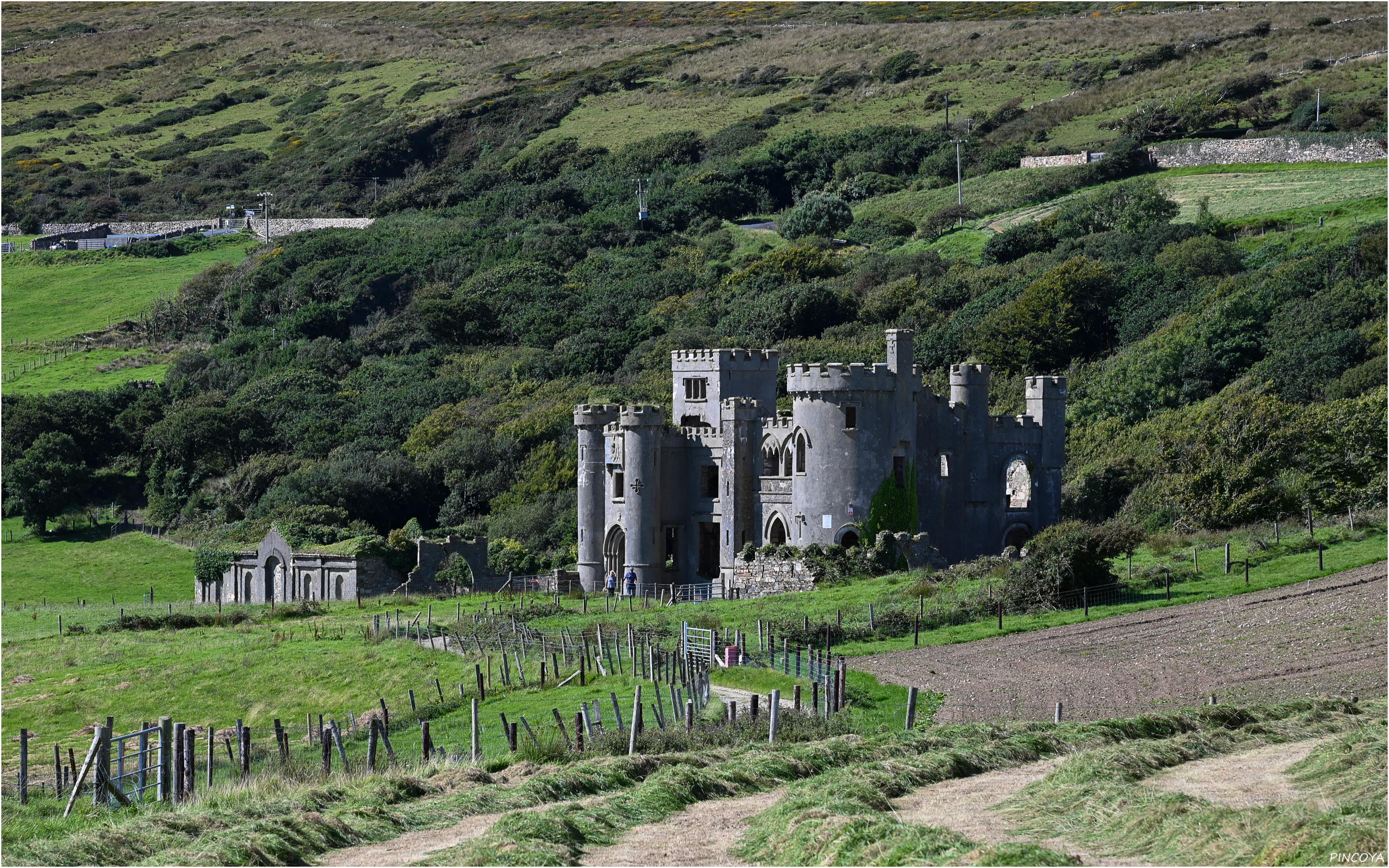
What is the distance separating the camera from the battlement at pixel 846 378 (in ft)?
193

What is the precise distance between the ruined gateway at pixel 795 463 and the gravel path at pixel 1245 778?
30.7 m

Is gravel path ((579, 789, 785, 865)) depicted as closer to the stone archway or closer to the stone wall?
the stone wall

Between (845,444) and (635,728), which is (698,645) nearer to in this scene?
(635,728)

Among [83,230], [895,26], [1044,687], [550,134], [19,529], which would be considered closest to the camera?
[1044,687]

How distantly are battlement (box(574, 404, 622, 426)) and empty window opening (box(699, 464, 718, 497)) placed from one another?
378 cm

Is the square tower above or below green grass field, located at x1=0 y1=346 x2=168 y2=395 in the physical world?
below

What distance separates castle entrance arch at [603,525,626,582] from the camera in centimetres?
6456

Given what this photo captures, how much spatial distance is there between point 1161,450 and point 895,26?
413 feet

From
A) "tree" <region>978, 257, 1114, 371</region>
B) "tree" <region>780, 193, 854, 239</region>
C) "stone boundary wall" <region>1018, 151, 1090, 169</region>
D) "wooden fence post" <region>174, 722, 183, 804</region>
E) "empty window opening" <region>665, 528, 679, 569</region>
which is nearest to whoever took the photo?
"wooden fence post" <region>174, 722, 183, 804</region>

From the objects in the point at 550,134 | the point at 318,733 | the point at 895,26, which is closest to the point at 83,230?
the point at 550,134

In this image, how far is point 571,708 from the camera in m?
36.8

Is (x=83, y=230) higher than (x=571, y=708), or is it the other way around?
(x=83, y=230)

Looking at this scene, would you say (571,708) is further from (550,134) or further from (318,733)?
(550,134)

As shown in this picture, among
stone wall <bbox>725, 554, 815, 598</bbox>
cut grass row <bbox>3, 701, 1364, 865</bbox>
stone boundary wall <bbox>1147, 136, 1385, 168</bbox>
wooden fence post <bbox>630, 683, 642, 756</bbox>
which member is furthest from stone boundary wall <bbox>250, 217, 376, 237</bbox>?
cut grass row <bbox>3, 701, 1364, 865</bbox>
